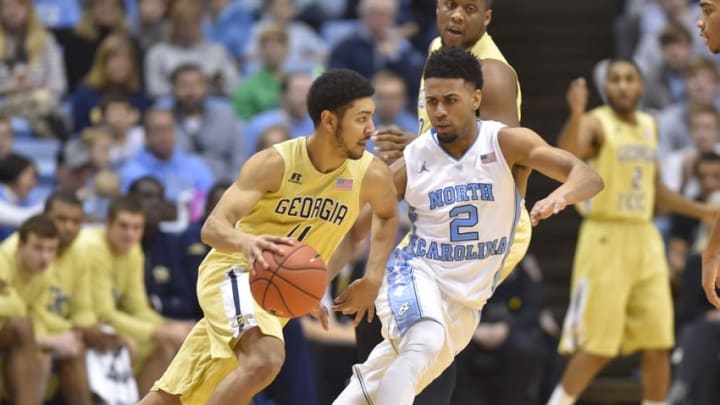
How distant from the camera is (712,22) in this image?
5543 millimetres

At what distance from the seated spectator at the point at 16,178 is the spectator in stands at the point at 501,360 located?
11.2 ft

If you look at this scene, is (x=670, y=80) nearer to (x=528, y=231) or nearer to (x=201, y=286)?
(x=528, y=231)

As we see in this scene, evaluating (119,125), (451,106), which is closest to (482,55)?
(451,106)

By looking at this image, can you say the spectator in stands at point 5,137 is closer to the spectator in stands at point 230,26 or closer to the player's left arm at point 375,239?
the spectator in stands at point 230,26

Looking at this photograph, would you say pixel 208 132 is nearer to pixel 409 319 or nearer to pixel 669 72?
pixel 669 72

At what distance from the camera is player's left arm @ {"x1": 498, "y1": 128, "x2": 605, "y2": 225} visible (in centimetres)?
565

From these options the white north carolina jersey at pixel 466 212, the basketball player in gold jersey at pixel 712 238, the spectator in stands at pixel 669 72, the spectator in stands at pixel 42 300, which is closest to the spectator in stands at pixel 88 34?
the spectator in stands at pixel 42 300

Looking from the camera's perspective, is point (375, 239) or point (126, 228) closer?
point (375, 239)

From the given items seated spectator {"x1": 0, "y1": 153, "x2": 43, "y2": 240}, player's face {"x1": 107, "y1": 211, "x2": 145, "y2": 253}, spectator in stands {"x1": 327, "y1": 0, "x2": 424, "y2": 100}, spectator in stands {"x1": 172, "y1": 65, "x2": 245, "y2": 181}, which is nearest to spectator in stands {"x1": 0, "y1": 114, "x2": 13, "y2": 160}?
seated spectator {"x1": 0, "y1": 153, "x2": 43, "y2": 240}

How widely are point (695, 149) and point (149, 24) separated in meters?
5.08

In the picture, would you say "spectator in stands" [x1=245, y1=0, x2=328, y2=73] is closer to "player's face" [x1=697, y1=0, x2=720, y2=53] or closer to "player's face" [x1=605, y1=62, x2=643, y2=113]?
"player's face" [x1=605, y1=62, x2=643, y2=113]

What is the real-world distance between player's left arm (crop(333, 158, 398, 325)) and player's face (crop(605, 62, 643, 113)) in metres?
3.31

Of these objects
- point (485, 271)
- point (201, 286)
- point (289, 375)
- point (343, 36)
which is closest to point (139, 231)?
point (289, 375)

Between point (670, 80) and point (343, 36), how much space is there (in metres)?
3.15
